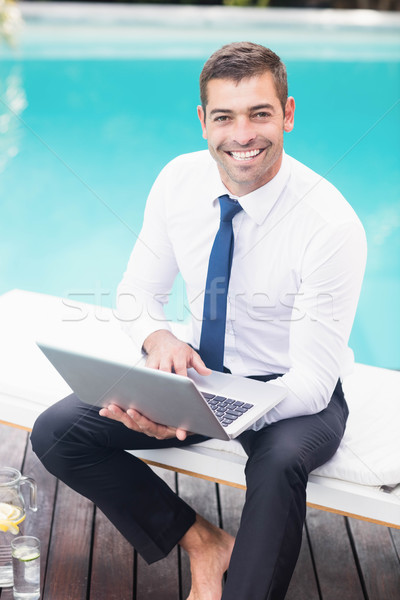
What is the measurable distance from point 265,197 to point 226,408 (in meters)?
0.56

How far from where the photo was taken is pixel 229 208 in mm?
2074

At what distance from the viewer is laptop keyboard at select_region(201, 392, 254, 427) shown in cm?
184

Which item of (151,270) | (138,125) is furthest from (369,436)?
(138,125)

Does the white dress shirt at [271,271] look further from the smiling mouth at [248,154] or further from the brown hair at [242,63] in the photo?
the brown hair at [242,63]

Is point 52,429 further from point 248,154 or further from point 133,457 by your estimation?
point 248,154

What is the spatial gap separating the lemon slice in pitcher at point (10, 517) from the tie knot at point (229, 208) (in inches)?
36.4

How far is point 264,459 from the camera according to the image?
1.75 meters

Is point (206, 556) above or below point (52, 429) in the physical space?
below

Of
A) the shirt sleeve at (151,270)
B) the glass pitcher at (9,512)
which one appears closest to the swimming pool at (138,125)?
the shirt sleeve at (151,270)

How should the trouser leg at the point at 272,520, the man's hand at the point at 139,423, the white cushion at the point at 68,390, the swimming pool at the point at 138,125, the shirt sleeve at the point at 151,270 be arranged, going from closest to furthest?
the trouser leg at the point at 272,520 < the man's hand at the point at 139,423 < the white cushion at the point at 68,390 < the shirt sleeve at the point at 151,270 < the swimming pool at the point at 138,125

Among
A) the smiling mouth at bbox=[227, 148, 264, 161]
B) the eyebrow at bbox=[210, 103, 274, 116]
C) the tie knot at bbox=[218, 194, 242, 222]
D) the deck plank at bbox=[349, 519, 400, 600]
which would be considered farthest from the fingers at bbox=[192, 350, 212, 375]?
the deck plank at bbox=[349, 519, 400, 600]

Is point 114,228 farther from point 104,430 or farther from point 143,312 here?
point 104,430

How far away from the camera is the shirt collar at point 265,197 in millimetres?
2033

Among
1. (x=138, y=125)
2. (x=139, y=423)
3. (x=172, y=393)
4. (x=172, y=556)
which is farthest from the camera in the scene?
(x=138, y=125)
